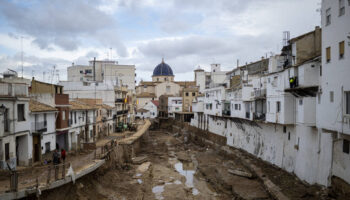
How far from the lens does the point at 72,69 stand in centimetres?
7388

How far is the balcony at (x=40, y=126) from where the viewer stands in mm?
25538

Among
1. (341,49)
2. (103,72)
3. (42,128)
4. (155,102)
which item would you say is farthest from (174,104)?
(341,49)

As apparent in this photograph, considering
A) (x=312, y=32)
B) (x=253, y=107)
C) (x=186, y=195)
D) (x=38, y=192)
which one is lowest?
(x=186, y=195)

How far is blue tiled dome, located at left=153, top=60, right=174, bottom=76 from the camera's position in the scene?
12238cm

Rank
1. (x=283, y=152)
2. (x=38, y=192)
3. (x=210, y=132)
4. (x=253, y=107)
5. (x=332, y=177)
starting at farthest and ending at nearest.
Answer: (x=210, y=132)
(x=253, y=107)
(x=283, y=152)
(x=332, y=177)
(x=38, y=192)

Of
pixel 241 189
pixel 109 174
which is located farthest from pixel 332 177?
pixel 109 174

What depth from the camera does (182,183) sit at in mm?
31422

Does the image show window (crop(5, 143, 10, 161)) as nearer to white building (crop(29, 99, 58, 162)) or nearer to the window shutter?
white building (crop(29, 99, 58, 162))

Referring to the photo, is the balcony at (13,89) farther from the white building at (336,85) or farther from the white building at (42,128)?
the white building at (336,85)

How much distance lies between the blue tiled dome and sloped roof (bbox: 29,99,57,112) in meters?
94.0

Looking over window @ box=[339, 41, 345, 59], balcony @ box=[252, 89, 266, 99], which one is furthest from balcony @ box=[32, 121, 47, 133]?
window @ box=[339, 41, 345, 59]

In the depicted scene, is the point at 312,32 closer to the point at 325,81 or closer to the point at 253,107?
the point at 325,81

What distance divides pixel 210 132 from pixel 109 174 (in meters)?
28.4

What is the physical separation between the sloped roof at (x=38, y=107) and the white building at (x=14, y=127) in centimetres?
131
